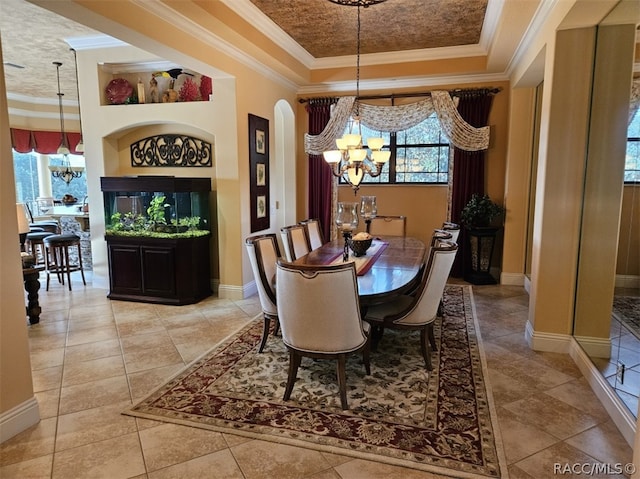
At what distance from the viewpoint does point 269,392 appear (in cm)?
285

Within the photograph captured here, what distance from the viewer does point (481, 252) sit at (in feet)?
19.1

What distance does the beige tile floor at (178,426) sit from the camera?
2098 millimetres

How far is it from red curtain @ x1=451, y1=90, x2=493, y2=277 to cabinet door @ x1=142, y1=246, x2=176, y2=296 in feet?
13.1

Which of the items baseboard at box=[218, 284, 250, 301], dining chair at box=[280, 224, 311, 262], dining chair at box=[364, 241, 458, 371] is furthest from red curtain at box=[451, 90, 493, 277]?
baseboard at box=[218, 284, 250, 301]

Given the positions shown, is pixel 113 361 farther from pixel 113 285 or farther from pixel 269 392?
pixel 113 285

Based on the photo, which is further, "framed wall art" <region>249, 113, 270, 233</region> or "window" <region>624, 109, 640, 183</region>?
"framed wall art" <region>249, 113, 270, 233</region>

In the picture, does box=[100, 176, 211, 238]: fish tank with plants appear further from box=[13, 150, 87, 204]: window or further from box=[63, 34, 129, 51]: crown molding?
box=[13, 150, 87, 204]: window

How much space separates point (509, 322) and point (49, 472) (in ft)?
13.1

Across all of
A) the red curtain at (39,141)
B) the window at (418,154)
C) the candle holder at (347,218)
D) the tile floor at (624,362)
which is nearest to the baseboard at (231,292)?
the candle holder at (347,218)

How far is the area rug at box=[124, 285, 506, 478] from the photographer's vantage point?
7.31 feet

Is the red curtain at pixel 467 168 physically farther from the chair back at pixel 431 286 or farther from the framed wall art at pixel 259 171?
the chair back at pixel 431 286

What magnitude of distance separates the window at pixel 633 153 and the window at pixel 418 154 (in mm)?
3218

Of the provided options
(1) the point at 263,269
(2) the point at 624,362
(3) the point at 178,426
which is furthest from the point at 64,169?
(2) the point at 624,362

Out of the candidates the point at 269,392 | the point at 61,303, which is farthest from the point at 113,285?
the point at 269,392
